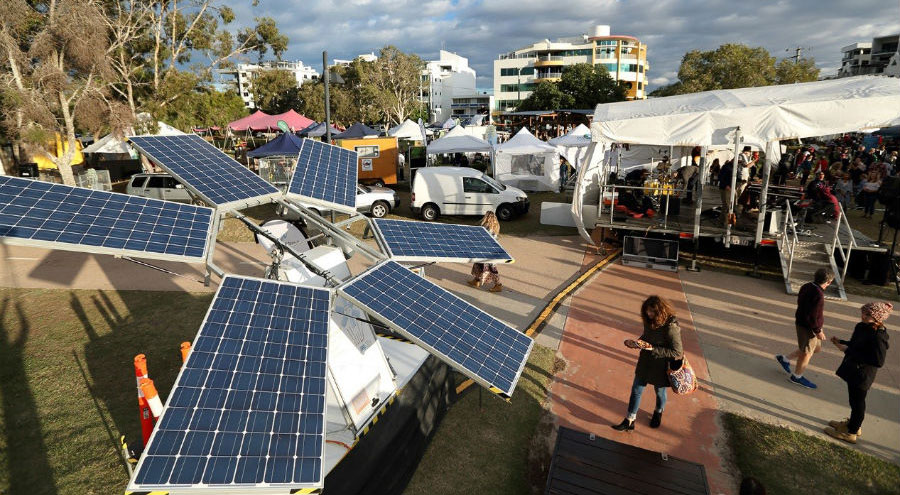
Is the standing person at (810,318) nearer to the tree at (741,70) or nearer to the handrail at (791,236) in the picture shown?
the handrail at (791,236)

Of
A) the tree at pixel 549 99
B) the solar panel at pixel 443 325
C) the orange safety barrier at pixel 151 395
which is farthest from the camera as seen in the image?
the tree at pixel 549 99

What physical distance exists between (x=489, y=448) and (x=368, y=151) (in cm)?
1944

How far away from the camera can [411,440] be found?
5.03 meters

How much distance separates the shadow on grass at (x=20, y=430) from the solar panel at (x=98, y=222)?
3.16m

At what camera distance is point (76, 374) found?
23.0 feet

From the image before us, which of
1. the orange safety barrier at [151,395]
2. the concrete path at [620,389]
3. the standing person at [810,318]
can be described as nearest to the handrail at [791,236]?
the concrete path at [620,389]

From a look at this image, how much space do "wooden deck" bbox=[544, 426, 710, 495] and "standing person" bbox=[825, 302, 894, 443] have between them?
2333 millimetres

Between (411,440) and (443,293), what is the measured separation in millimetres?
1677

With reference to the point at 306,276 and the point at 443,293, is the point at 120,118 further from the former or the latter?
the point at 443,293

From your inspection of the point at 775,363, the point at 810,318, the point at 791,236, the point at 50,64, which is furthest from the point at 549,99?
the point at 810,318

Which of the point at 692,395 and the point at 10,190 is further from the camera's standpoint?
the point at 692,395

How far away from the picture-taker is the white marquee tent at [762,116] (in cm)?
956

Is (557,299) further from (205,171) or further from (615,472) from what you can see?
(205,171)

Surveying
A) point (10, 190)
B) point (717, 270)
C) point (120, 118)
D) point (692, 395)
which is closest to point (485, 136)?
point (120, 118)
